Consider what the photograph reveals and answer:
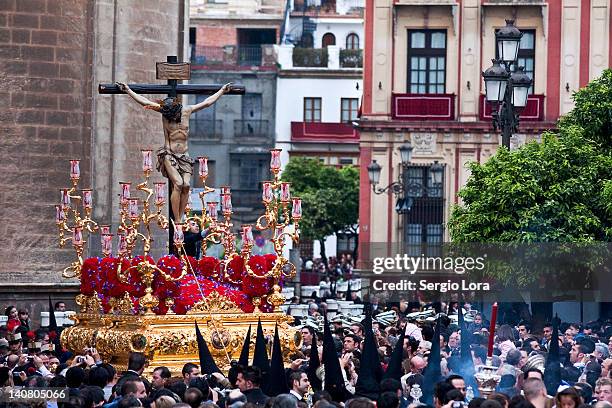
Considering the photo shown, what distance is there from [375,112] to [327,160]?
27.0m

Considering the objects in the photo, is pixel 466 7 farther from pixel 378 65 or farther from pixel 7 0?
pixel 7 0

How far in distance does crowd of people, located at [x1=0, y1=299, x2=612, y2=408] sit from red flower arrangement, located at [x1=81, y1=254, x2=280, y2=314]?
71cm

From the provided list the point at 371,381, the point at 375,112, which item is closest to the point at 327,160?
the point at 375,112

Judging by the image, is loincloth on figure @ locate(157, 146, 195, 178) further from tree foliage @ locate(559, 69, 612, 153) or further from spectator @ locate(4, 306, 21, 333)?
tree foliage @ locate(559, 69, 612, 153)

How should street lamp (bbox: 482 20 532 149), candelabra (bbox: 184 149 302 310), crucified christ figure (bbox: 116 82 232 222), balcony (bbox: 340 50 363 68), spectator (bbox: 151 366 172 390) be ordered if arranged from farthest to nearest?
balcony (bbox: 340 50 363 68) → street lamp (bbox: 482 20 532 149) → crucified christ figure (bbox: 116 82 232 222) → candelabra (bbox: 184 149 302 310) → spectator (bbox: 151 366 172 390)

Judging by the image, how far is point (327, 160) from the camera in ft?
256

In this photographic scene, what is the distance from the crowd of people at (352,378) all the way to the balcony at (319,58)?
54.2 m

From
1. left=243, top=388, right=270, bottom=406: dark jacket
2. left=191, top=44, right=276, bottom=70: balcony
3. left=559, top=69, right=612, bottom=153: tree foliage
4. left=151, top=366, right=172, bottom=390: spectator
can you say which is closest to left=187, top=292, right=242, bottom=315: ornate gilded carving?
left=151, top=366, right=172, bottom=390: spectator

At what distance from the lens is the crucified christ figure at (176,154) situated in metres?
20.4

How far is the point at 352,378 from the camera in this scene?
61.2ft

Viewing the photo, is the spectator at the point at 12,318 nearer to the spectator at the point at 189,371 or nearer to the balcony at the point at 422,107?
the spectator at the point at 189,371

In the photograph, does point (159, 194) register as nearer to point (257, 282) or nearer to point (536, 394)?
point (257, 282)

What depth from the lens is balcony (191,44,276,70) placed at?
79562 millimetres

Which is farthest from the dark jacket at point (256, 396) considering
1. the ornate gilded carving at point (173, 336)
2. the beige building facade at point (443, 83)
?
the beige building facade at point (443, 83)
